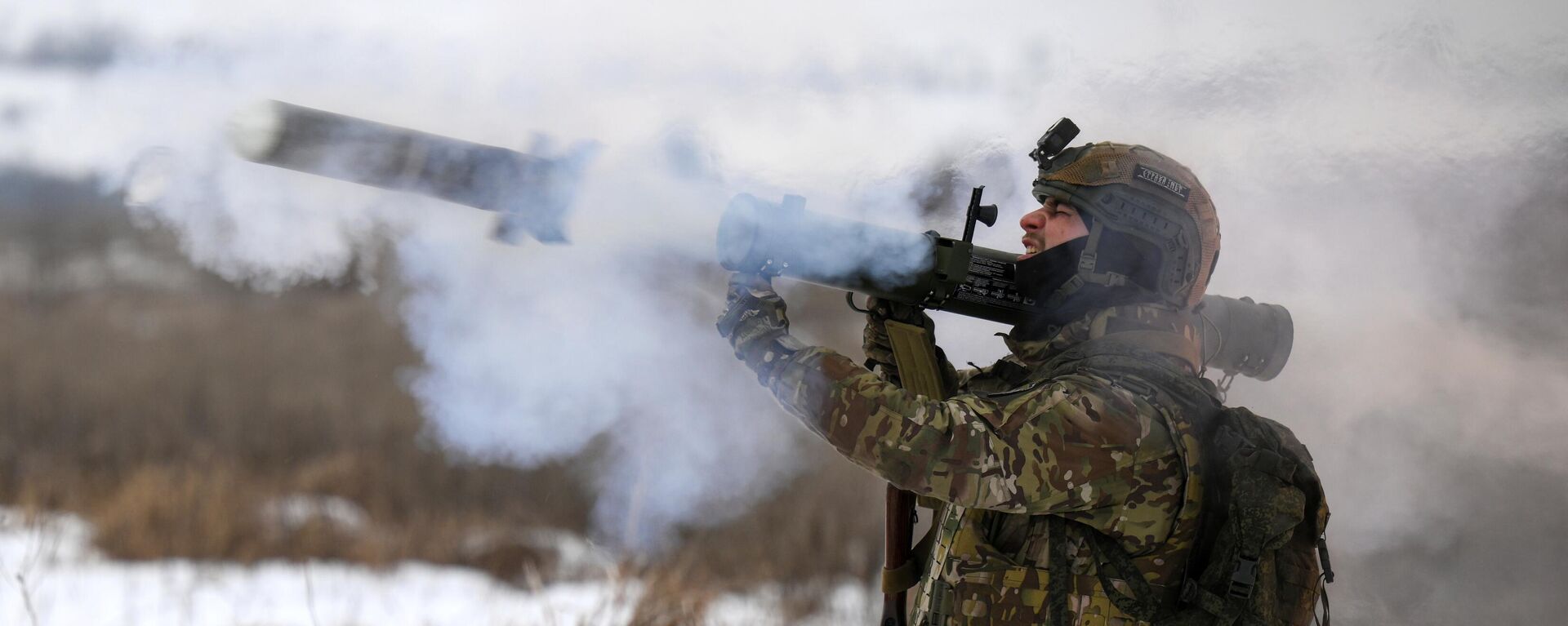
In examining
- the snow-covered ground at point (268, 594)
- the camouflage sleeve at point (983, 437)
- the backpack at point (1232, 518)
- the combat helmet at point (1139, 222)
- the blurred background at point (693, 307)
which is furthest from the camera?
the snow-covered ground at point (268, 594)

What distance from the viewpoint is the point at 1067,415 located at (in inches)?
74.5

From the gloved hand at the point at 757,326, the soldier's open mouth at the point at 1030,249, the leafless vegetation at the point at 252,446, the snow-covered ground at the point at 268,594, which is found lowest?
the snow-covered ground at the point at 268,594

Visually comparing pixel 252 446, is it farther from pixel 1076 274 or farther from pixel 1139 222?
pixel 1139 222

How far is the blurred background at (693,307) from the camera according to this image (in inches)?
179

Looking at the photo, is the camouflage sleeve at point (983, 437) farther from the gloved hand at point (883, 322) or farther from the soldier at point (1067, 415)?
the gloved hand at point (883, 322)

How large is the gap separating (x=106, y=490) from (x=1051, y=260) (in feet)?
17.7

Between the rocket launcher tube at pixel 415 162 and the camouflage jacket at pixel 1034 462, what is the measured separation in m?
0.72

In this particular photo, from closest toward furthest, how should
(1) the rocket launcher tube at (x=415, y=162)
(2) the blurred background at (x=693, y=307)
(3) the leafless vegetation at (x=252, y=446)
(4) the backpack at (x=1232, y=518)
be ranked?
(4) the backpack at (x=1232, y=518) < (1) the rocket launcher tube at (x=415, y=162) < (2) the blurred background at (x=693, y=307) < (3) the leafless vegetation at (x=252, y=446)

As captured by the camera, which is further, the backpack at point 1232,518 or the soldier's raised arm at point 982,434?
the backpack at point 1232,518

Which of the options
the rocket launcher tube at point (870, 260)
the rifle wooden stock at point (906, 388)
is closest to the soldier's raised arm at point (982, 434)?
the rocket launcher tube at point (870, 260)

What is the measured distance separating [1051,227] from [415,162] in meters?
1.41

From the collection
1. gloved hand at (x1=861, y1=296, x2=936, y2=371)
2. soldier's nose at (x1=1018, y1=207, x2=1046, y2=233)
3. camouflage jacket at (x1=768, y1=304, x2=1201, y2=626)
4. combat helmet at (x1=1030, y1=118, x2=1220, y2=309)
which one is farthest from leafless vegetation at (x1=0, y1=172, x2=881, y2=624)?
combat helmet at (x1=1030, y1=118, x2=1220, y2=309)

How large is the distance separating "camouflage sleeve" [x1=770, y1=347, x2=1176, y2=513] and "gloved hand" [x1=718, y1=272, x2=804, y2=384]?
0.05 m

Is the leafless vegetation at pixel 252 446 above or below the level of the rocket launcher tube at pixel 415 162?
below
